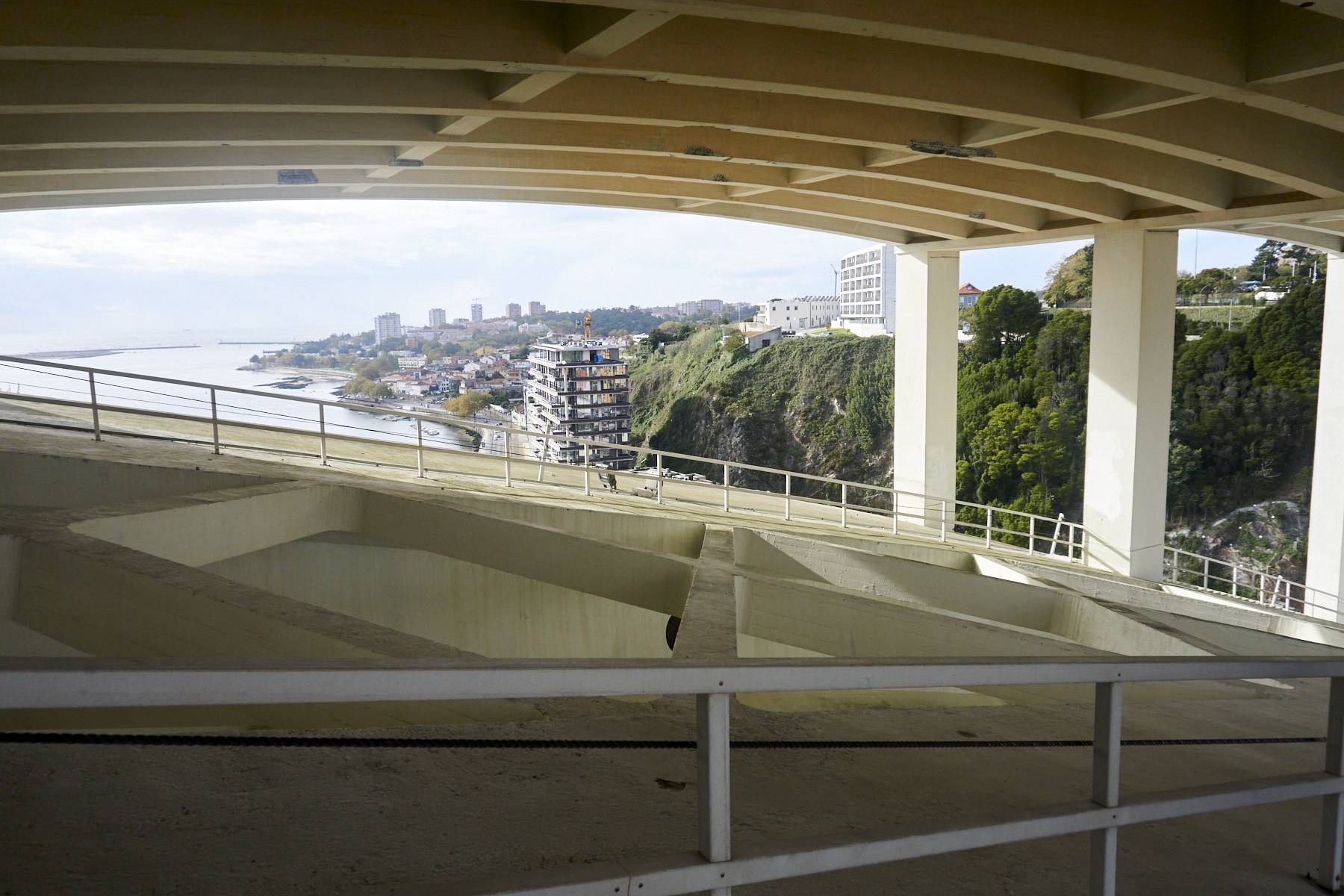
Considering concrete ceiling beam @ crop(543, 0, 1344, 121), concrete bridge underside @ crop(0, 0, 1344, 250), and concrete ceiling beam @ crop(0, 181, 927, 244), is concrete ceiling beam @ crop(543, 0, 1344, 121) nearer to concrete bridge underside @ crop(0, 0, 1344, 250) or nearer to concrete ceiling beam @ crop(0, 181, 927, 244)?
concrete bridge underside @ crop(0, 0, 1344, 250)

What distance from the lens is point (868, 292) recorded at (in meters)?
76.3

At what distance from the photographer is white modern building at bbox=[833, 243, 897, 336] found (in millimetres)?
61344

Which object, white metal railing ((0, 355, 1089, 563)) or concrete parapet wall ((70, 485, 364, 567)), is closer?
concrete parapet wall ((70, 485, 364, 567))

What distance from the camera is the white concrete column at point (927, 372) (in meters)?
20.3

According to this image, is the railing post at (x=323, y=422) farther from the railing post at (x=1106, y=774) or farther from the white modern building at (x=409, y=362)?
the white modern building at (x=409, y=362)

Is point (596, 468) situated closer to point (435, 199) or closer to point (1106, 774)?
point (435, 199)

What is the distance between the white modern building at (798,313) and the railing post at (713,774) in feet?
217

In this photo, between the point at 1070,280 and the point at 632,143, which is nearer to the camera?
the point at 632,143

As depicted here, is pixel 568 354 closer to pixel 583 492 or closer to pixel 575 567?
pixel 583 492

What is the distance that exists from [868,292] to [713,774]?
254 ft

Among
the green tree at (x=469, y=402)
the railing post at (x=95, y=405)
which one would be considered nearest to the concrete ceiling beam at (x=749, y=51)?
the railing post at (x=95, y=405)

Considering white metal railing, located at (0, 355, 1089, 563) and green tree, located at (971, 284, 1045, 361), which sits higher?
green tree, located at (971, 284, 1045, 361)

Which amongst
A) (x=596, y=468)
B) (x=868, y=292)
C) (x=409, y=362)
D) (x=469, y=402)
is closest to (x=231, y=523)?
(x=596, y=468)

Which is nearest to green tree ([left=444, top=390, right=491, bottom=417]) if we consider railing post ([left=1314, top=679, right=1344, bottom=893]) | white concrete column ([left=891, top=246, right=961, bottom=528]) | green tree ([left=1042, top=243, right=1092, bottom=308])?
green tree ([left=1042, top=243, right=1092, bottom=308])
